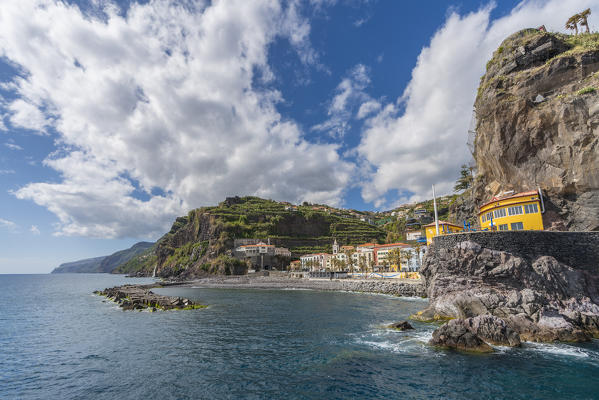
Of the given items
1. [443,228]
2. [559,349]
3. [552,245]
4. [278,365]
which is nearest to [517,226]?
[552,245]

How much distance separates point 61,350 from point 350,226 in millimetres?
122421

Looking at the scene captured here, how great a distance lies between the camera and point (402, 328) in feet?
75.4

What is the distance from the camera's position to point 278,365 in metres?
16.5

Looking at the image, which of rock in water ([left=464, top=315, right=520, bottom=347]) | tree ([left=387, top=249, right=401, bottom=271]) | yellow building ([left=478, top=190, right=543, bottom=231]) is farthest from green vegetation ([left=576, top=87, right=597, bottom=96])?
tree ([left=387, top=249, right=401, bottom=271])

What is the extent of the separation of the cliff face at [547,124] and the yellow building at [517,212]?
154 cm

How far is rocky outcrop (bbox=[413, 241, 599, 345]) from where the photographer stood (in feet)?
66.3

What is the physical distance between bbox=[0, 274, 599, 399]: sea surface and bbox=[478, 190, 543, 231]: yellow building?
17.2 m

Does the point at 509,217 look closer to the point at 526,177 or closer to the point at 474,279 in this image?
the point at 526,177

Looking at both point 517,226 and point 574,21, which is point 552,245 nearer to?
point 517,226

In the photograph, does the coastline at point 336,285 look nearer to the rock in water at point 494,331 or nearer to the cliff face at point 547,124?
the cliff face at point 547,124

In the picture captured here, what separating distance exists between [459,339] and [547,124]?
29.1 meters

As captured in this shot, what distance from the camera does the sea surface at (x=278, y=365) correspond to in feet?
43.6

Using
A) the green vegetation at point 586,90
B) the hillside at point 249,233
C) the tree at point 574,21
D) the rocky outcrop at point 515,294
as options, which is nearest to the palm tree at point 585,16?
the tree at point 574,21

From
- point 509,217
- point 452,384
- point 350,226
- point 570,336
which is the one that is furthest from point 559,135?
point 350,226
